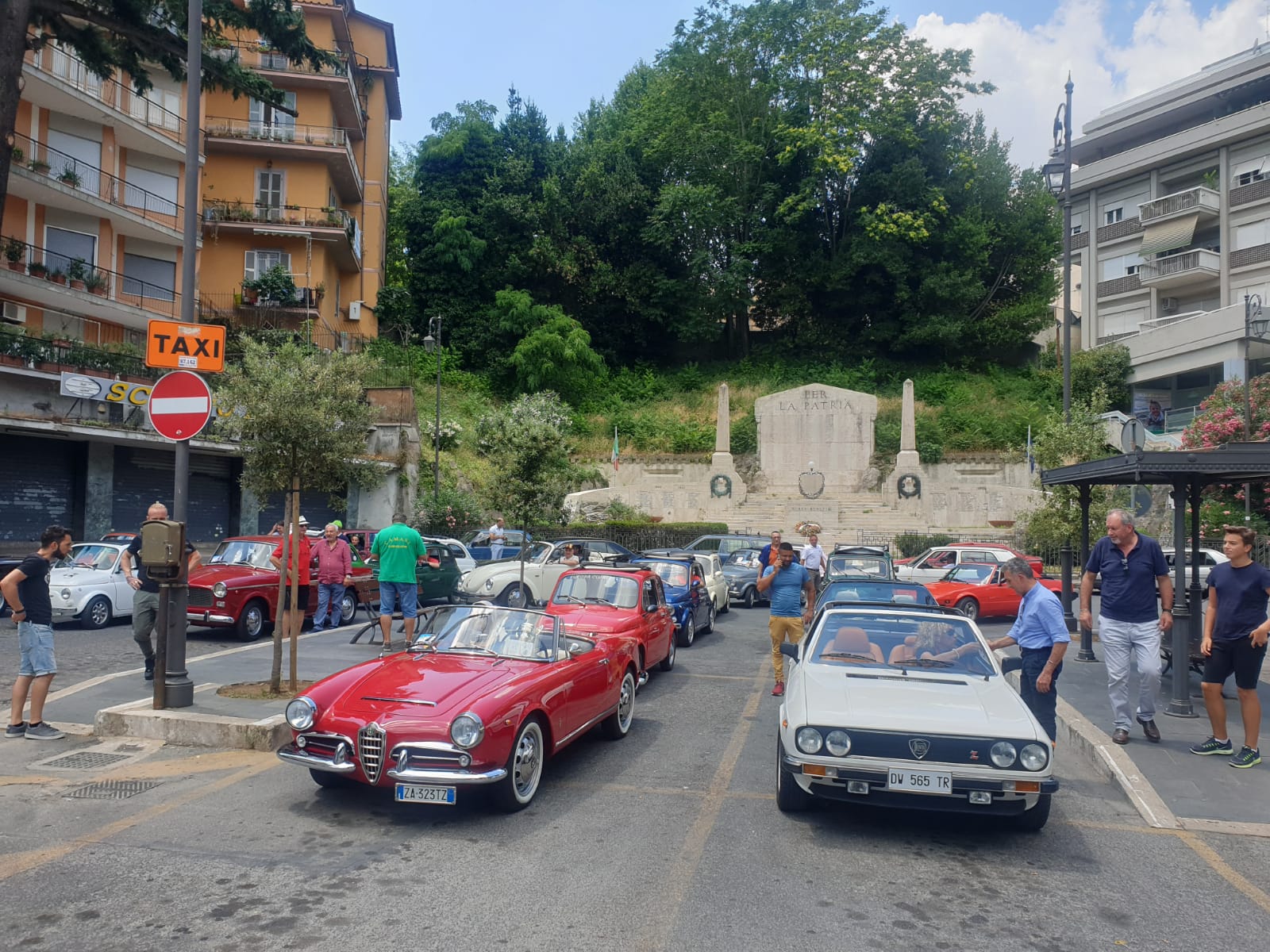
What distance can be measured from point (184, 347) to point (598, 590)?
5360 millimetres

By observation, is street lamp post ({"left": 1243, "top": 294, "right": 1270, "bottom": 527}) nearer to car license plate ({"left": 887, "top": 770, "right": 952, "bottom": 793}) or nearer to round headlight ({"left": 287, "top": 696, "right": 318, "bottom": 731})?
car license plate ({"left": 887, "top": 770, "right": 952, "bottom": 793})

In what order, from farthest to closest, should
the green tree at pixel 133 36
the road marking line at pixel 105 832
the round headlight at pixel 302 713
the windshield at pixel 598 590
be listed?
the green tree at pixel 133 36
the windshield at pixel 598 590
the round headlight at pixel 302 713
the road marking line at pixel 105 832

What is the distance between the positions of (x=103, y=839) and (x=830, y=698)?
183 inches

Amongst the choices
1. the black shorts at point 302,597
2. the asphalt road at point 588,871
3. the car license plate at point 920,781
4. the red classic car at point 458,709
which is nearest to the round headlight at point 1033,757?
the car license plate at point 920,781

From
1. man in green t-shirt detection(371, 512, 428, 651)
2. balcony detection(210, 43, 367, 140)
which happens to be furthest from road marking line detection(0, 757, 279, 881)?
balcony detection(210, 43, 367, 140)

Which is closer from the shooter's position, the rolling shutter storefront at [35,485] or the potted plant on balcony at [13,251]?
the rolling shutter storefront at [35,485]

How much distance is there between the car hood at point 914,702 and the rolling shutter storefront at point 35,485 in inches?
812

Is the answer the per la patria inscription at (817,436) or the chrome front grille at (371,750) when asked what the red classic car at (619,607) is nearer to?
the chrome front grille at (371,750)

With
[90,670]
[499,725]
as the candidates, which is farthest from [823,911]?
[90,670]

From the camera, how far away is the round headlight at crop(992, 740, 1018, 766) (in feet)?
18.5

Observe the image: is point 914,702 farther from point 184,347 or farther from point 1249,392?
point 1249,392

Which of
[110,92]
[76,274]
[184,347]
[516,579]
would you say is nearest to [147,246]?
[76,274]

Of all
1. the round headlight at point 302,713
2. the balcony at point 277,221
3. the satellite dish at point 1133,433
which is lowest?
the round headlight at point 302,713

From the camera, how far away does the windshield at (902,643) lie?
7.11 m
